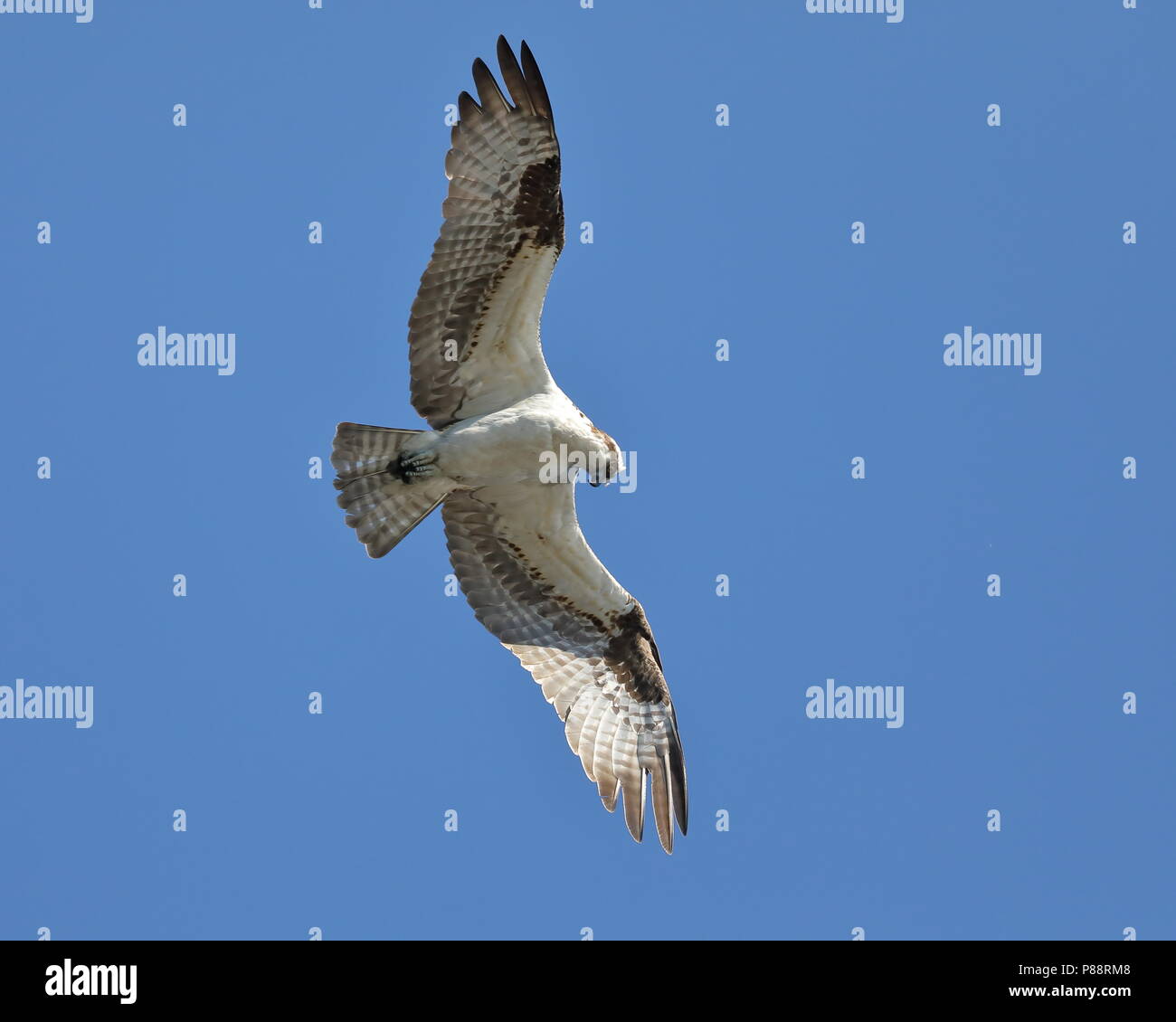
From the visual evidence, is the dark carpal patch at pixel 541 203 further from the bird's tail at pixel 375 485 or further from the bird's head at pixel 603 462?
the bird's tail at pixel 375 485

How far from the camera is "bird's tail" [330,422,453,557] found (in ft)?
34.6

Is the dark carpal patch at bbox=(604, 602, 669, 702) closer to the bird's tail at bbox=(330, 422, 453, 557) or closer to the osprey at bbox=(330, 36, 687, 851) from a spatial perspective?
the osprey at bbox=(330, 36, 687, 851)

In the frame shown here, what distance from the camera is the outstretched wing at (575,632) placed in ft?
36.4

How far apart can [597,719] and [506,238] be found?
11.7 feet

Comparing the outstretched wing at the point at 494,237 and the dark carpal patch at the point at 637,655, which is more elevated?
the outstretched wing at the point at 494,237

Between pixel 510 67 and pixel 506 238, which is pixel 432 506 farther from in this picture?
pixel 510 67

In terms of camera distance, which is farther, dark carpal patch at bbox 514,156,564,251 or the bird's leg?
the bird's leg

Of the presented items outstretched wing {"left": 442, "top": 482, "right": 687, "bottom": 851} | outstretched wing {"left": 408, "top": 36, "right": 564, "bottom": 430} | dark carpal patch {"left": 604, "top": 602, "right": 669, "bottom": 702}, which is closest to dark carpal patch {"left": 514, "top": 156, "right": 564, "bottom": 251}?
outstretched wing {"left": 408, "top": 36, "right": 564, "bottom": 430}

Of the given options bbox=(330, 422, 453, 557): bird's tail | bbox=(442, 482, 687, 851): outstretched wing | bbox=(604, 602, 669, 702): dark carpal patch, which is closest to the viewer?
bbox=(330, 422, 453, 557): bird's tail

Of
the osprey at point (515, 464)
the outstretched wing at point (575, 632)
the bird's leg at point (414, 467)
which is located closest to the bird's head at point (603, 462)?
the osprey at point (515, 464)

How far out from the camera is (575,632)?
11.5m

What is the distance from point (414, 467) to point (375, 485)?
11.5 inches

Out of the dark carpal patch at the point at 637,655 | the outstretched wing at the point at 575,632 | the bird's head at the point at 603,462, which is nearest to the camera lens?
the bird's head at the point at 603,462
